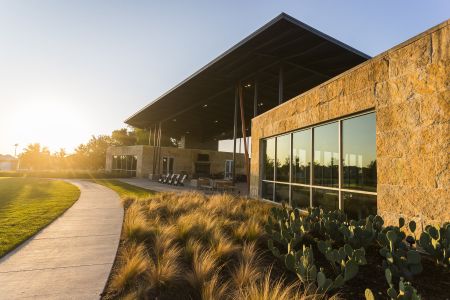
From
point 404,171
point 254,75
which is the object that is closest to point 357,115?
point 404,171

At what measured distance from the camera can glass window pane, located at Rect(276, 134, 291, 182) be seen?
32.5 ft

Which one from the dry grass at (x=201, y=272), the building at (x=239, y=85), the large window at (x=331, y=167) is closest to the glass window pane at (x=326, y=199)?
the large window at (x=331, y=167)

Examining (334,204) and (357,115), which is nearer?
(357,115)

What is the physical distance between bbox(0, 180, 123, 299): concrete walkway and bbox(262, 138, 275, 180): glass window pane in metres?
6.50

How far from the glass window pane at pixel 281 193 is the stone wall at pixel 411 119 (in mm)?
4186

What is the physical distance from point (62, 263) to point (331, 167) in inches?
257

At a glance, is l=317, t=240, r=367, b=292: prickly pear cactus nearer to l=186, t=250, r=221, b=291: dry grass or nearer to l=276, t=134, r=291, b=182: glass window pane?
l=186, t=250, r=221, b=291: dry grass

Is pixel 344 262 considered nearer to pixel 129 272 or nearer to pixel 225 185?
pixel 129 272

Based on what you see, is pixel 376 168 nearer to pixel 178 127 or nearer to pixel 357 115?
pixel 357 115

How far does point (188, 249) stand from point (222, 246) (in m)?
0.60

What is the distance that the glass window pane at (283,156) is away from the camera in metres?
9.90

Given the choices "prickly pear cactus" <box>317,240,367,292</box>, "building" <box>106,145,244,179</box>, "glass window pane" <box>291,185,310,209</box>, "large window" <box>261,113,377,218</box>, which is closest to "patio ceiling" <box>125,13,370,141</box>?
"large window" <box>261,113,377,218</box>

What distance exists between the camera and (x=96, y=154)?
5391cm

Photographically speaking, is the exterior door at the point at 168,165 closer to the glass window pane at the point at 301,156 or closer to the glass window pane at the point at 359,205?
the glass window pane at the point at 301,156
